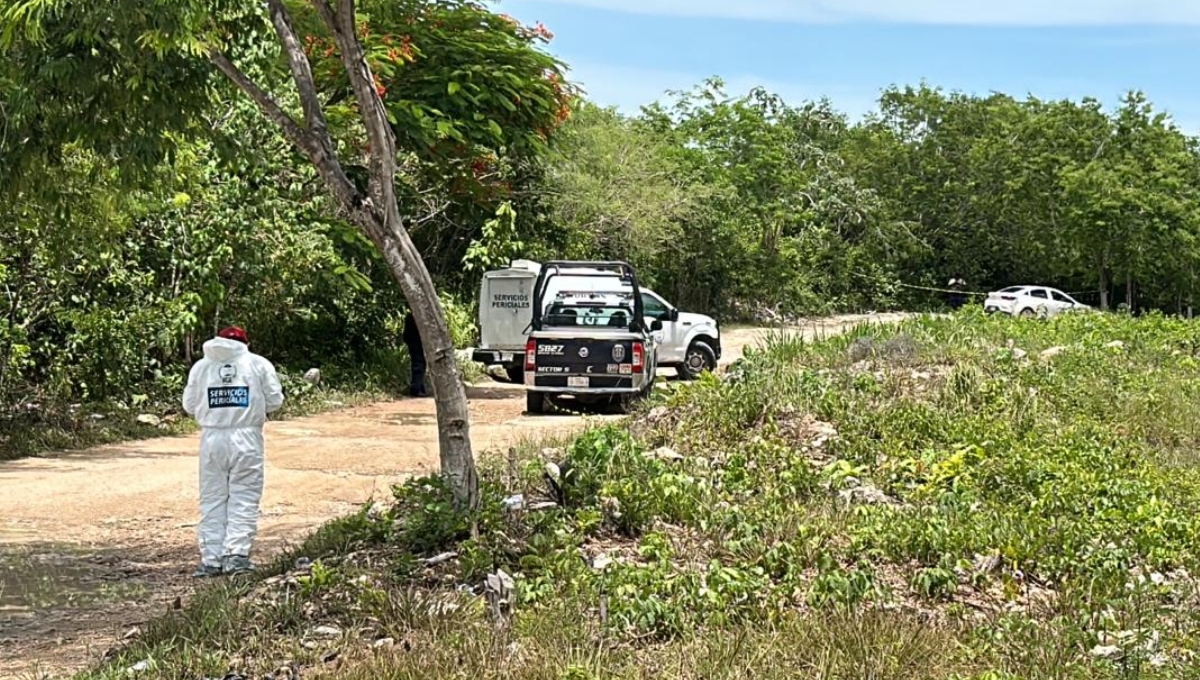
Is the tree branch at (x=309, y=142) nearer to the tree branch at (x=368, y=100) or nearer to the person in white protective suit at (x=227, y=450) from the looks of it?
the tree branch at (x=368, y=100)

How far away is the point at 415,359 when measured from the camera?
21891 mm

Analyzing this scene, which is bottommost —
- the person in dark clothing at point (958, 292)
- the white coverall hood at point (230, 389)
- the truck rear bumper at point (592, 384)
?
the truck rear bumper at point (592, 384)

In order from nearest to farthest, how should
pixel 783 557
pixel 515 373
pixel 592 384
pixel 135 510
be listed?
pixel 783 557 < pixel 135 510 < pixel 592 384 < pixel 515 373

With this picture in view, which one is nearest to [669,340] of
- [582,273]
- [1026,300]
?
[582,273]

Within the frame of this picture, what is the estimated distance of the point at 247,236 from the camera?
58.5ft

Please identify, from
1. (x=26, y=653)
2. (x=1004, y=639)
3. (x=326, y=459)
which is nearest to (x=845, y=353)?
(x=326, y=459)

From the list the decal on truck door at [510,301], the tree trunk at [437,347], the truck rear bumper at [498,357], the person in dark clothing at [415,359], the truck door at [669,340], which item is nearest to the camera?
the tree trunk at [437,347]

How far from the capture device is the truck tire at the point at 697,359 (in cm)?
2405

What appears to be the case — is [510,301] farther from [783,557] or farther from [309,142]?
[783,557]

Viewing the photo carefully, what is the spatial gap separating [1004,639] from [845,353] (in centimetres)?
913

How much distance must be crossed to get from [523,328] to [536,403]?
451 cm

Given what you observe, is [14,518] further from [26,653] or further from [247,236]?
[247,236]

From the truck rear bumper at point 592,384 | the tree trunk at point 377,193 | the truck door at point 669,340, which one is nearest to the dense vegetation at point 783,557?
the tree trunk at point 377,193

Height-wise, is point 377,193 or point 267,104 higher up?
point 267,104
